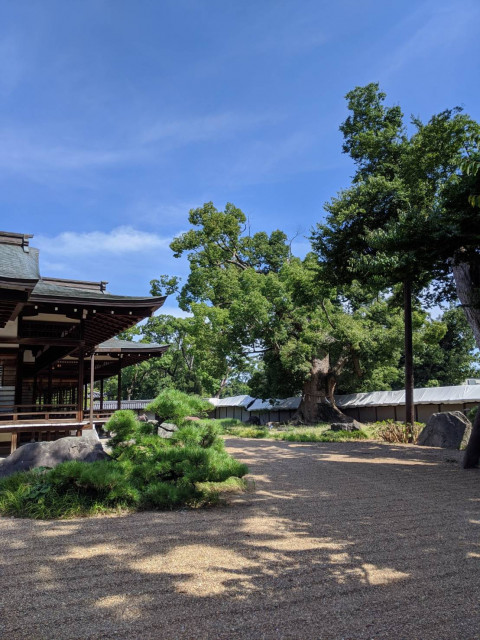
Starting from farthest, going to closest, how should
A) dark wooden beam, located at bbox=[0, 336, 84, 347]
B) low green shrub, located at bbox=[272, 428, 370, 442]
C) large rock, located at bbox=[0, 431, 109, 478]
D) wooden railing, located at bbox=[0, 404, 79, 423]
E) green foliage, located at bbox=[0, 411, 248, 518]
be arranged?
low green shrub, located at bbox=[272, 428, 370, 442]
dark wooden beam, located at bbox=[0, 336, 84, 347]
wooden railing, located at bbox=[0, 404, 79, 423]
large rock, located at bbox=[0, 431, 109, 478]
green foliage, located at bbox=[0, 411, 248, 518]

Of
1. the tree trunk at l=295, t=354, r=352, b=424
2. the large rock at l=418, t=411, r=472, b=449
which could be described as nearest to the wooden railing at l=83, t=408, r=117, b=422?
the large rock at l=418, t=411, r=472, b=449

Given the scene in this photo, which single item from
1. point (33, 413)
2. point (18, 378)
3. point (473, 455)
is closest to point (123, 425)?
point (33, 413)

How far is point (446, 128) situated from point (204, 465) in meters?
9.12

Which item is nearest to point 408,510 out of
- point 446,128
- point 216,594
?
point 216,594

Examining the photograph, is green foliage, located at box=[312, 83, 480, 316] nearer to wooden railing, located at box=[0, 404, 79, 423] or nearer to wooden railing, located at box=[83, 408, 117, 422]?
wooden railing, located at box=[0, 404, 79, 423]

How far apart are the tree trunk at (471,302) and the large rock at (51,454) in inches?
280

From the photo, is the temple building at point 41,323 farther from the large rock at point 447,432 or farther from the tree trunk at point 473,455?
the large rock at point 447,432

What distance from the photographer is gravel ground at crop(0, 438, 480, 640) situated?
111 inches

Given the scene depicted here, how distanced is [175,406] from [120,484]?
80.6 inches

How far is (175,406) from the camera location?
7.54 meters

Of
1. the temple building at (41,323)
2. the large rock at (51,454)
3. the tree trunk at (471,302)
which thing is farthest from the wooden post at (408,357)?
the large rock at (51,454)

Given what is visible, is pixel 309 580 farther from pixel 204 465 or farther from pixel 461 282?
pixel 461 282

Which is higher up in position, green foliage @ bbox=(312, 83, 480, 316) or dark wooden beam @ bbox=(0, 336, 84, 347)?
green foliage @ bbox=(312, 83, 480, 316)

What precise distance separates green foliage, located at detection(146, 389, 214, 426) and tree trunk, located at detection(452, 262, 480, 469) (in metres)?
5.56
